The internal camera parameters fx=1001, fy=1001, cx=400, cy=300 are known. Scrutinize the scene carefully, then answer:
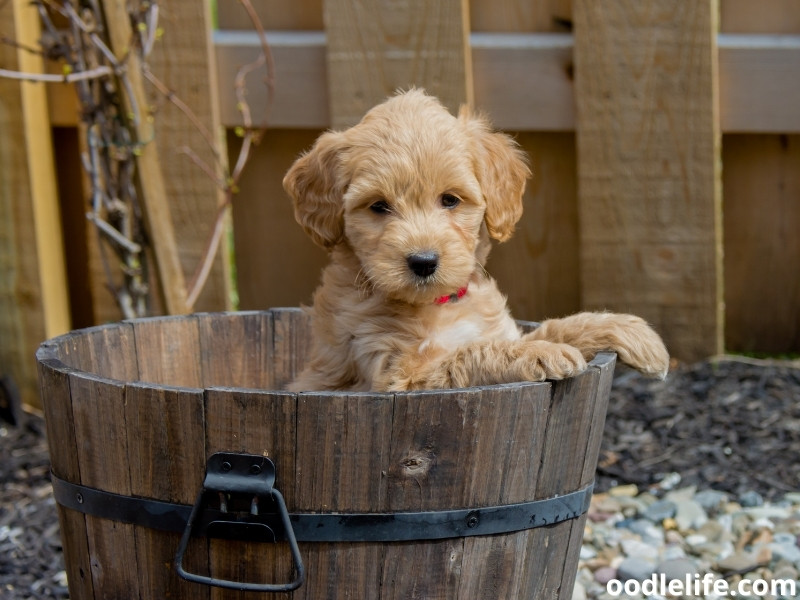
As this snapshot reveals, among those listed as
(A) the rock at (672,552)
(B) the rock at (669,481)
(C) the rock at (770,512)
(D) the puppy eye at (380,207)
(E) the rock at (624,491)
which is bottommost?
(A) the rock at (672,552)

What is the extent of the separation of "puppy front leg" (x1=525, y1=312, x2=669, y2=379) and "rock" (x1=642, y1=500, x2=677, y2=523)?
1404mm

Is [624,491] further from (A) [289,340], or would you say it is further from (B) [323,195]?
(B) [323,195]

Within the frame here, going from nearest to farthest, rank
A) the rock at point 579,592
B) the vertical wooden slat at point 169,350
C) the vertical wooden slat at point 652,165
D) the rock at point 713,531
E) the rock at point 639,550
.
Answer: the vertical wooden slat at point 169,350, the rock at point 579,592, the rock at point 639,550, the rock at point 713,531, the vertical wooden slat at point 652,165

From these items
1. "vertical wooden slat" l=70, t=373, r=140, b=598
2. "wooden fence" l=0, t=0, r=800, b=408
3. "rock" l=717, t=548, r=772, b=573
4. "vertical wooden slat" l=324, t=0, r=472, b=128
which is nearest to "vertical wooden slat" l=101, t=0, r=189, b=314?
"wooden fence" l=0, t=0, r=800, b=408

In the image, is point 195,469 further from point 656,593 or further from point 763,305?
point 763,305

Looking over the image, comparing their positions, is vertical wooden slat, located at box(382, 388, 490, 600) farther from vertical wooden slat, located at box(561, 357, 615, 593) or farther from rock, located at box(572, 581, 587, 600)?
rock, located at box(572, 581, 587, 600)

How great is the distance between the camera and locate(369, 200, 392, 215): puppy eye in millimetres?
2876

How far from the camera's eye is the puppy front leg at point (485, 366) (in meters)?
2.41

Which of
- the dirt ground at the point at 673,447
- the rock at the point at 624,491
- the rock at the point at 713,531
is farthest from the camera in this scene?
the rock at the point at 624,491

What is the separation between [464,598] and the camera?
2.44 meters

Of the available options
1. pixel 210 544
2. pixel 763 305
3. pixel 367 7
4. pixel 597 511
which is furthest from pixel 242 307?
pixel 210 544

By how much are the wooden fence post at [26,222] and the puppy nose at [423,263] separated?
2823 millimetres

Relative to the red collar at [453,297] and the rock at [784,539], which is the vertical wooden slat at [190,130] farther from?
the rock at [784,539]

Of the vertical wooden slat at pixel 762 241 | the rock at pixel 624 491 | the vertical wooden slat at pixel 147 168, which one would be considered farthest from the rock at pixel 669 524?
the vertical wooden slat at pixel 147 168
